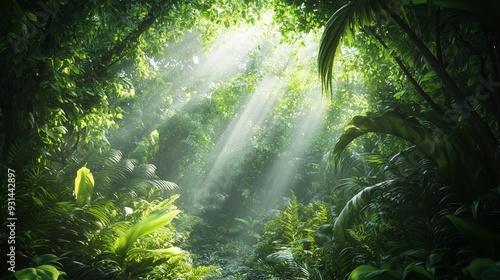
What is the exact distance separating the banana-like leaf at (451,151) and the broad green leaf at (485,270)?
107 cm

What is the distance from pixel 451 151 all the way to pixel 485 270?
118 cm

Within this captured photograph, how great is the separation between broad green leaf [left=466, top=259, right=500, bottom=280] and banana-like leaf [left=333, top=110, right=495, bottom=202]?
3.53 ft

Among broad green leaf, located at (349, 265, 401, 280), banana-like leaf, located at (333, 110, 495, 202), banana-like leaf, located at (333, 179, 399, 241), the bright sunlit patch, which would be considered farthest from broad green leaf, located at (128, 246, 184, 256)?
the bright sunlit patch

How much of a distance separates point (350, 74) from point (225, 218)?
848cm

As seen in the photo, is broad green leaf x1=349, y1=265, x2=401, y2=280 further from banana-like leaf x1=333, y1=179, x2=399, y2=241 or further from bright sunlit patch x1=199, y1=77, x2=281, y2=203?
bright sunlit patch x1=199, y1=77, x2=281, y2=203

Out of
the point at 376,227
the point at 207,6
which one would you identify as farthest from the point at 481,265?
the point at 207,6

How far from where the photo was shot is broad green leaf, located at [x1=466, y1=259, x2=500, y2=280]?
1.59m

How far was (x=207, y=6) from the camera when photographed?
4273 millimetres

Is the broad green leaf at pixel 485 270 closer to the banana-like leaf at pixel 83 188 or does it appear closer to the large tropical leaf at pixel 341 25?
the large tropical leaf at pixel 341 25

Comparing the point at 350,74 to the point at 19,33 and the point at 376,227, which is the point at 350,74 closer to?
the point at 376,227

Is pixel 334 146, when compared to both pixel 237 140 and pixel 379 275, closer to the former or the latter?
pixel 379 275

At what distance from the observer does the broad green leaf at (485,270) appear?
1586 millimetres

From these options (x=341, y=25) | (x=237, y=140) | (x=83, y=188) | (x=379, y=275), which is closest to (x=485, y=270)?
(x=379, y=275)

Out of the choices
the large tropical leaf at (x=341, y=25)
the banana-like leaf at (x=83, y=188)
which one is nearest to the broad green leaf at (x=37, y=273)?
the banana-like leaf at (x=83, y=188)
